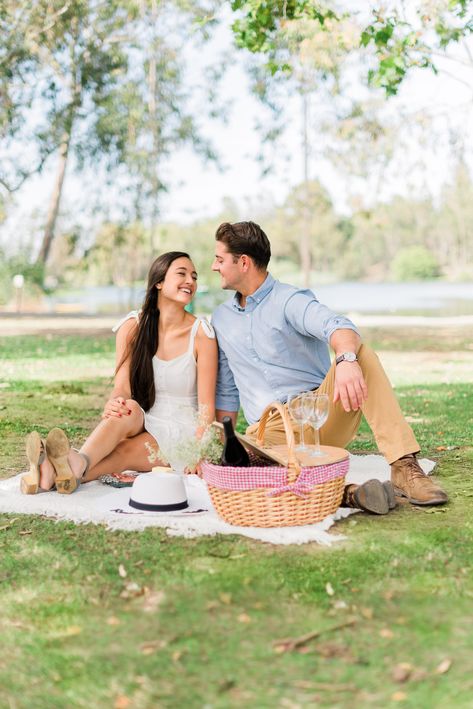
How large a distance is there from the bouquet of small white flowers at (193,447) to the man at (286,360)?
0.28 m

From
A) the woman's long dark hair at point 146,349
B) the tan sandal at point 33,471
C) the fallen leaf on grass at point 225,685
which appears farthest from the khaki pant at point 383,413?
the fallen leaf on grass at point 225,685

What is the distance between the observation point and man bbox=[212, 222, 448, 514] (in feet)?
12.5

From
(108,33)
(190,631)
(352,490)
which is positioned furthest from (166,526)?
(108,33)

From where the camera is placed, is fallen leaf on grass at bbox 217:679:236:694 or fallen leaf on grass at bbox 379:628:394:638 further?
fallen leaf on grass at bbox 379:628:394:638

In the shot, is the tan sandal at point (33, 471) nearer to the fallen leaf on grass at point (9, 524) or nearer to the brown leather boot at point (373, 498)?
the fallen leaf on grass at point (9, 524)

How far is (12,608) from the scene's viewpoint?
2.74m

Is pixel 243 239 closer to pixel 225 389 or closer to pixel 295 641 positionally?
pixel 225 389

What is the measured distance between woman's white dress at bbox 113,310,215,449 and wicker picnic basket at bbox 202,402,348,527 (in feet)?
2.73

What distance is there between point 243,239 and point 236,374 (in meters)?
0.67

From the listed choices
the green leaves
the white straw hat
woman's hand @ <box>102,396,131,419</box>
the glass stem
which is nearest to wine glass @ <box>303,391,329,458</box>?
the glass stem

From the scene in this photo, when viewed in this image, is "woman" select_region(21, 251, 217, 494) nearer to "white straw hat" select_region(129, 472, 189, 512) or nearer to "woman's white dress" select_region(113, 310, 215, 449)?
"woman's white dress" select_region(113, 310, 215, 449)

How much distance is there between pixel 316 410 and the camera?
370 centimetres

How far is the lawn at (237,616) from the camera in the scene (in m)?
2.20

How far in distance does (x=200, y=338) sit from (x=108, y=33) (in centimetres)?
1752
